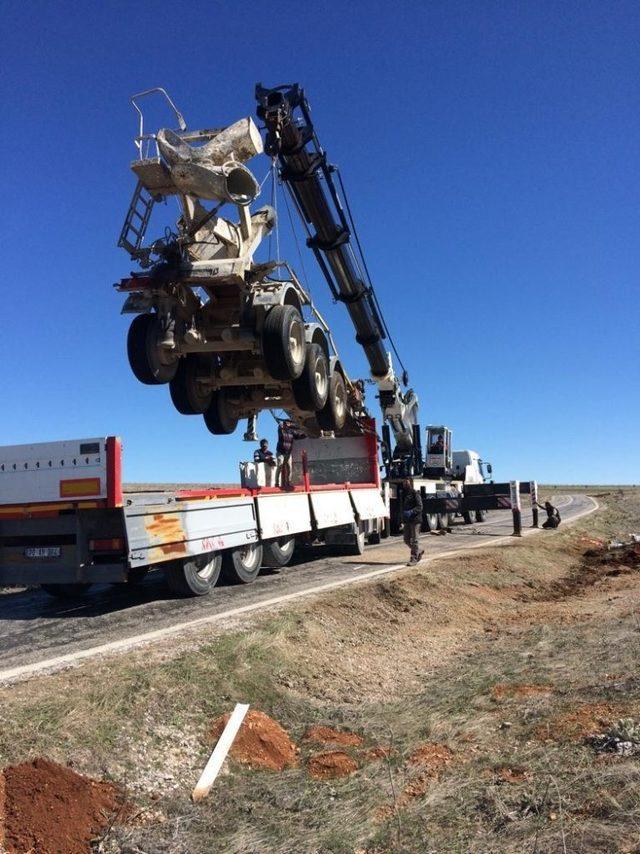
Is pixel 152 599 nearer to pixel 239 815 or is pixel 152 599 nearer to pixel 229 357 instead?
pixel 229 357

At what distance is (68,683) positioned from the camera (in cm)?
482

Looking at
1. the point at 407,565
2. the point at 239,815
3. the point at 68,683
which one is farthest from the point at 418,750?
the point at 407,565

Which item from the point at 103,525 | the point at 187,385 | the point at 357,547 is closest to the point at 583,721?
the point at 103,525

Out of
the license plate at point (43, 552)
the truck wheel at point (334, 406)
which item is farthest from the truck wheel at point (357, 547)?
the license plate at point (43, 552)

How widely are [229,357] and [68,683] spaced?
657cm

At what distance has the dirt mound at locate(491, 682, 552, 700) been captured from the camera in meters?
5.33

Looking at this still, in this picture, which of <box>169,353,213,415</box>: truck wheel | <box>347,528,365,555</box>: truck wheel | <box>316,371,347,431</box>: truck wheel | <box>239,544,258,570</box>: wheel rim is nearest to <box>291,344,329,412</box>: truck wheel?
<box>316,371,347,431</box>: truck wheel

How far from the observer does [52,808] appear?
3.41 m

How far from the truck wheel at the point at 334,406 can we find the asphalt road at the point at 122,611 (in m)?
2.77

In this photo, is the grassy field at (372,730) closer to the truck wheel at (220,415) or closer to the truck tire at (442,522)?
the truck wheel at (220,415)

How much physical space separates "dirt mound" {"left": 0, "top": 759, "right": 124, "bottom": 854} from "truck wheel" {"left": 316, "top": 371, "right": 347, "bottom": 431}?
9.04 m

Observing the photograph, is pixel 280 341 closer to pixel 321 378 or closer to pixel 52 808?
pixel 321 378

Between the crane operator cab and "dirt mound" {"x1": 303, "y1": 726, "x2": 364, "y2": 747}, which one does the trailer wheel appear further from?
the crane operator cab

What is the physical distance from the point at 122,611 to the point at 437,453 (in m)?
18.4
